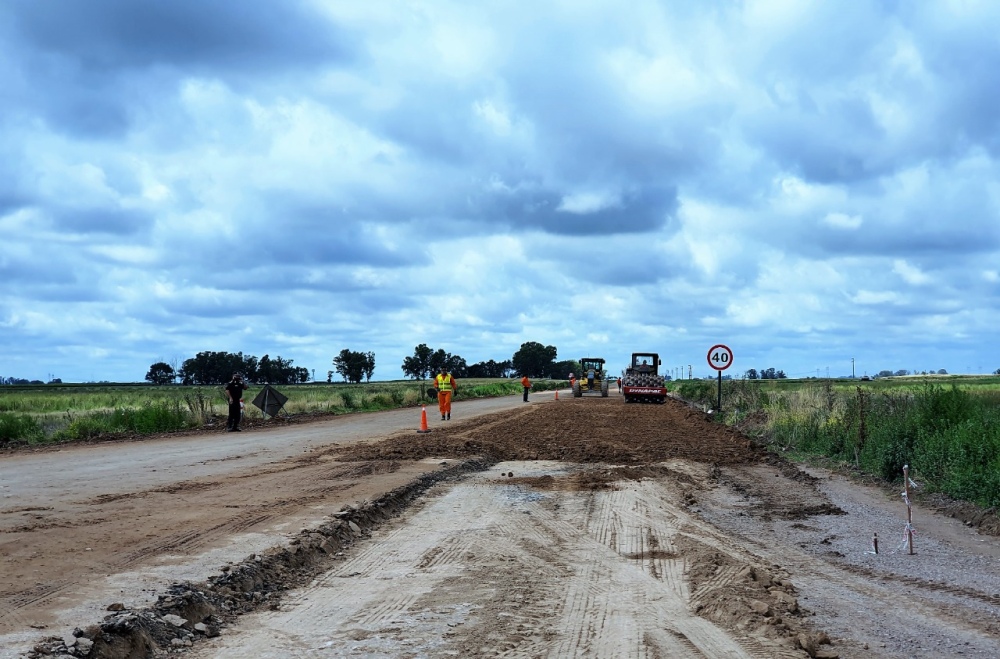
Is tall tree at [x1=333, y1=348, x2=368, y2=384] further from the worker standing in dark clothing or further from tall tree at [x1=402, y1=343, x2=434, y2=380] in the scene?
the worker standing in dark clothing

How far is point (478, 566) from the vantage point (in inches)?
344

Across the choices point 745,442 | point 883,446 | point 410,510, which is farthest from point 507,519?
point 745,442

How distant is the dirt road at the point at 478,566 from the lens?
6.31 metres

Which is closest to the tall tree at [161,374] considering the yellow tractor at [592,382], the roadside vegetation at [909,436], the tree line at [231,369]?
the tree line at [231,369]

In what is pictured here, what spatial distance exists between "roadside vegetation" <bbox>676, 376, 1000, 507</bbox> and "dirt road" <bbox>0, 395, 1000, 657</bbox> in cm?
96

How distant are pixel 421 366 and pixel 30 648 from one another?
148716 mm

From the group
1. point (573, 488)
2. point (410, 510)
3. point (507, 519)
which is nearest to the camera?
point (507, 519)

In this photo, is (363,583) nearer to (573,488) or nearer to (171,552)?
(171,552)

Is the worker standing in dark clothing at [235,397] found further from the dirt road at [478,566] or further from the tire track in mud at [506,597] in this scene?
the tire track in mud at [506,597]

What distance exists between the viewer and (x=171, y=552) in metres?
8.95

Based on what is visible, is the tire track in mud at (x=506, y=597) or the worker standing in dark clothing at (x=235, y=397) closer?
the tire track in mud at (x=506, y=597)

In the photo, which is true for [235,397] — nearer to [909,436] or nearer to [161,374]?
[909,436]

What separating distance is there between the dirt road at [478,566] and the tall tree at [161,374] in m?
154

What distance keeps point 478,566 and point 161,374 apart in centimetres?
16847
